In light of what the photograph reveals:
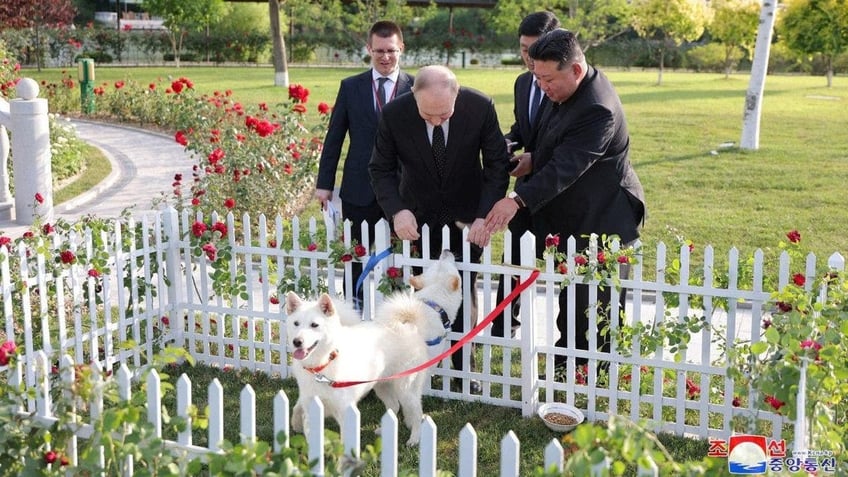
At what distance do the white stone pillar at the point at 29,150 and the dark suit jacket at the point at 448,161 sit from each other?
5.96m

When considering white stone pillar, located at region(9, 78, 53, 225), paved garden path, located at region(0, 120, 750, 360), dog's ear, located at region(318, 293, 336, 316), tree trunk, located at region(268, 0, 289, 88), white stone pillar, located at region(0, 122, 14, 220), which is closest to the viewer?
dog's ear, located at region(318, 293, 336, 316)

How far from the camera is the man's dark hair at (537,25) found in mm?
5797

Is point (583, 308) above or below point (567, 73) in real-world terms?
below

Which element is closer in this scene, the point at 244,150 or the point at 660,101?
the point at 244,150

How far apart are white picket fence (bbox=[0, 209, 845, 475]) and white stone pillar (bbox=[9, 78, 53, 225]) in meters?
4.43

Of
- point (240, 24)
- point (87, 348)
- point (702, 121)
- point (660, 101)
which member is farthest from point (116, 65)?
point (87, 348)

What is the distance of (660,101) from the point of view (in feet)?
77.7

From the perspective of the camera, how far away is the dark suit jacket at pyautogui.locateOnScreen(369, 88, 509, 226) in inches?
207

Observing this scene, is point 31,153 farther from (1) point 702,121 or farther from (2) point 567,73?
(1) point 702,121

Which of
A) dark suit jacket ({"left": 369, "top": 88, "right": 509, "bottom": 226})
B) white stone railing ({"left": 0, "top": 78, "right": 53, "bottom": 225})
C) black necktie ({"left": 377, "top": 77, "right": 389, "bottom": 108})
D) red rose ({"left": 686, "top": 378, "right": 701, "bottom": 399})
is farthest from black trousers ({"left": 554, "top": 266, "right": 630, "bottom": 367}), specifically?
white stone railing ({"left": 0, "top": 78, "right": 53, "bottom": 225})

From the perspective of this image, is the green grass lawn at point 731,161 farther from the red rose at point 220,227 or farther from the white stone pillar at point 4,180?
the white stone pillar at point 4,180

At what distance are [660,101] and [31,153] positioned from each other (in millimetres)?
17224

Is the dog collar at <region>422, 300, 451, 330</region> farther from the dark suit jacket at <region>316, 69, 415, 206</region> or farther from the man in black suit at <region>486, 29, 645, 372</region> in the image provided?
the dark suit jacket at <region>316, 69, 415, 206</region>

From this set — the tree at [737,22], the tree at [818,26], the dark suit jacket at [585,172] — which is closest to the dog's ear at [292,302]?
the dark suit jacket at [585,172]
